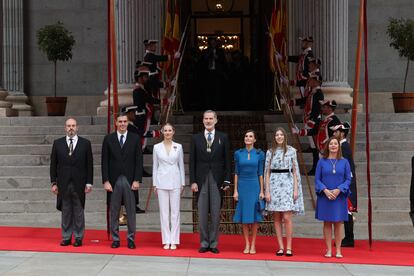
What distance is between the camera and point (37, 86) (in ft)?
70.8

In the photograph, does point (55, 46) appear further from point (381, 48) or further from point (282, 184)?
point (282, 184)

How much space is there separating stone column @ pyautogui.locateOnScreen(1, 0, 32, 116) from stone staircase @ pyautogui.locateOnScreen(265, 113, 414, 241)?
780 cm

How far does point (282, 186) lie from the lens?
1006 cm

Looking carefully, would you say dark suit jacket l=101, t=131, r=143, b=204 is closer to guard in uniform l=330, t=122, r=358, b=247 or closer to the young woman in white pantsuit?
the young woman in white pantsuit

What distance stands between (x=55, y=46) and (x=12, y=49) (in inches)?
75.0

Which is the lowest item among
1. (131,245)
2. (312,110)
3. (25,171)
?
(131,245)

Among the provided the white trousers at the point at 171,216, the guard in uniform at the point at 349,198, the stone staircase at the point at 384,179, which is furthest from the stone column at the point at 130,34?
the guard in uniform at the point at 349,198

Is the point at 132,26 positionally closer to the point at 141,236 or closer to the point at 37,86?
the point at 37,86

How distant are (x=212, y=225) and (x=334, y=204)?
167cm

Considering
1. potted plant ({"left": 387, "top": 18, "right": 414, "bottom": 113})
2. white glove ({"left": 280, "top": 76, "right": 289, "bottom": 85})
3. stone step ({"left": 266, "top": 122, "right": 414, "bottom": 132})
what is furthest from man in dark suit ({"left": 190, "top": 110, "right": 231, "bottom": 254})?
potted plant ({"left": 387, "top": 18, "right": 414, "bottom": 113})

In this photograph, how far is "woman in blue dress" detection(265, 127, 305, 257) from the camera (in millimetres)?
10016

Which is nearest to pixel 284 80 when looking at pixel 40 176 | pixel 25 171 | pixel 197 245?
pixel 40 176

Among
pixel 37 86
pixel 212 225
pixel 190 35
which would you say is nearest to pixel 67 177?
pixel 212 225

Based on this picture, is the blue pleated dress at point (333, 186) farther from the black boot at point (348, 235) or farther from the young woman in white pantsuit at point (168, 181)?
the young woman in white pantsuit at point (168, 181)
